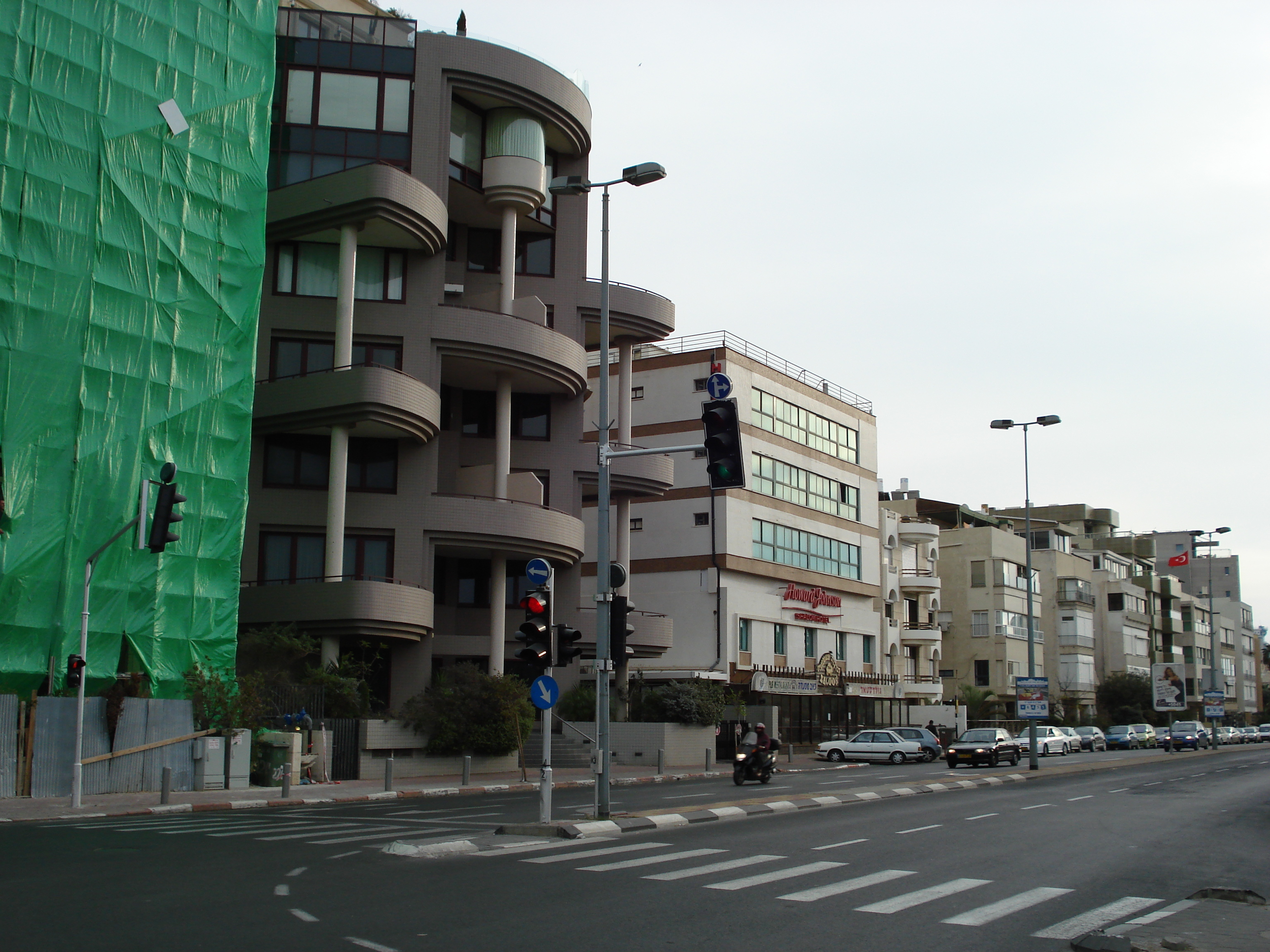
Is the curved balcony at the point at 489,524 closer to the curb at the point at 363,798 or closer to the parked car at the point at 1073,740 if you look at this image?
the curb at the point at 363,798

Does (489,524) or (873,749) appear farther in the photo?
(873,749)

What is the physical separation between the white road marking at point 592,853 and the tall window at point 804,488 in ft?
136

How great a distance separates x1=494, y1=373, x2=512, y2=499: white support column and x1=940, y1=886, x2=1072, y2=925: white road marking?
28332mm

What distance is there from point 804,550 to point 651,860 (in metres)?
47.4

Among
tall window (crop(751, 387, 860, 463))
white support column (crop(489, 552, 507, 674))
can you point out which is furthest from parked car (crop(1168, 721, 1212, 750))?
white support column (crop(489, 552, 507, 674))

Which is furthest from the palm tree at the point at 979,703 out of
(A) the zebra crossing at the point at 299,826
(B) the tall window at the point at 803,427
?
(A) the zebra crossing at the point at 299,826

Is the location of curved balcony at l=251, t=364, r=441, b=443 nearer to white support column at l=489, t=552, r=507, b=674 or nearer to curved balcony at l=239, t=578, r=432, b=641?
curved balcony at l=239, t=578, r=432, b=641

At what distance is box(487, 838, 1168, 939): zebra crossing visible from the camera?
1083 cm

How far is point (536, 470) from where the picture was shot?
144 feet

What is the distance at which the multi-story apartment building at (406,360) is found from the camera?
3631 centimetres

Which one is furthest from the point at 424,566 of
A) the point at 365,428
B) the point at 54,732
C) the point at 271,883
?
the point at 271,883

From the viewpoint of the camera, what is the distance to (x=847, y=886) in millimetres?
12492

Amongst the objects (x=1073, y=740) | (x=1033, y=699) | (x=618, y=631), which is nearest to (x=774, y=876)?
A: (x=618, y=631)

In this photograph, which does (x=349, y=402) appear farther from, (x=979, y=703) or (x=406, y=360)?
(x=979, y=703)
